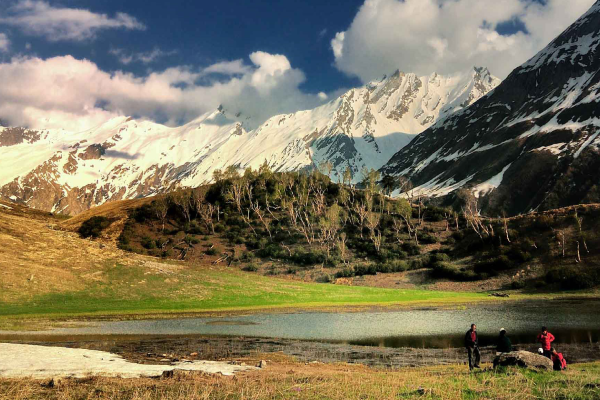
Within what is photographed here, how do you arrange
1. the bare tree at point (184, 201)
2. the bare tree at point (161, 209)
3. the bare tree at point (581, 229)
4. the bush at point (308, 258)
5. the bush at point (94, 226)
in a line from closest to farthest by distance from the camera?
the bare tree at point (581, 229) → the bush at point (308, 258) → the bush at point (94, 226) → the bare tree at point (161, 209) → the bare tree at point (184, 201)

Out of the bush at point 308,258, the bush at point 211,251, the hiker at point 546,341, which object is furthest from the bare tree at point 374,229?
the hiker at point 546,341

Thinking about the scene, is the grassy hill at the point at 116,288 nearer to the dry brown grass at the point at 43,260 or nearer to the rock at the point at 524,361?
the dry brown grass at the point at 43,260

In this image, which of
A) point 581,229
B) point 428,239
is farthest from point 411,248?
point 581,229

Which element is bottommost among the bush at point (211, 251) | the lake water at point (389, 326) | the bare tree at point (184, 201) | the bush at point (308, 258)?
the lake water at point (389, 326)

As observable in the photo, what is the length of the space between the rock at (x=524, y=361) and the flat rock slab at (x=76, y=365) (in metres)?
13.0

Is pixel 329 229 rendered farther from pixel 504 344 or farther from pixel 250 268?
pixel 504 344

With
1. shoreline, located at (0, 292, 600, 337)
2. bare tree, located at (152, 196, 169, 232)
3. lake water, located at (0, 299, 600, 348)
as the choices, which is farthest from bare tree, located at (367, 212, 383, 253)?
lake water, located at (0, 299, 600, 348)

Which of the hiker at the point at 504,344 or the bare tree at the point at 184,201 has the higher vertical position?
the bare tree at the point at 184,201

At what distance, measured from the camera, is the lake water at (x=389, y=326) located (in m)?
37.3

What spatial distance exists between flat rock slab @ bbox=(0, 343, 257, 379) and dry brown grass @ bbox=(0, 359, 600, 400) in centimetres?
196

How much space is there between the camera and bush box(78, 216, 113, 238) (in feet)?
395

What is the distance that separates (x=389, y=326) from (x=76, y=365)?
100 feet

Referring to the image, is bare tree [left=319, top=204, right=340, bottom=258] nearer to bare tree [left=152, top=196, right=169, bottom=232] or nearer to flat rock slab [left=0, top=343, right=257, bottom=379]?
bare tree [left=152, top=196, right=169, bottom=232]

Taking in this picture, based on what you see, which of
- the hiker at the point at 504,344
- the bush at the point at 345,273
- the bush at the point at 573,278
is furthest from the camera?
the bush at the point at 345,273
